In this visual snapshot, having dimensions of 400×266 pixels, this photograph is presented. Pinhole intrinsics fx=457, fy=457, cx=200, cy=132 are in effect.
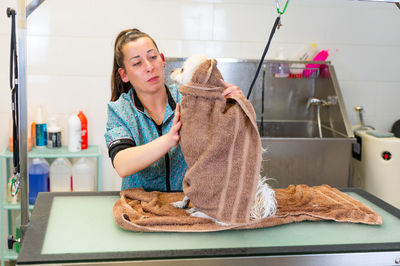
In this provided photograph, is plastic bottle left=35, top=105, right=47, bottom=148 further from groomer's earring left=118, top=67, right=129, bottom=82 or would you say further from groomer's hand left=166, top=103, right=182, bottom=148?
groomer's hand left=166, top=103, right=182, bottom=148

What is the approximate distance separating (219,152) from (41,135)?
1947 millimetres

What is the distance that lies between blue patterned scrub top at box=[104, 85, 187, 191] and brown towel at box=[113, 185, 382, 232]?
11.4 inches

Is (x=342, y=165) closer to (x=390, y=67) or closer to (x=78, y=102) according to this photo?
(x=390, y=67)

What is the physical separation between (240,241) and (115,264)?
1.02ft

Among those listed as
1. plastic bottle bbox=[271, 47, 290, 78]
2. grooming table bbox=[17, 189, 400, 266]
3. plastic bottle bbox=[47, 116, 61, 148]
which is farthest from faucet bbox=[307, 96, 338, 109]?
grooming table bbox=[17, 189, 400, 266]

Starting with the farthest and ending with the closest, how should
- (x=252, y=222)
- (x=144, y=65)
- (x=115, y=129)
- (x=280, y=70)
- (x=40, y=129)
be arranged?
(x=280, y=70) → (x=40, y=129) → (x=144, y=65) → (x=115, y=129) → (x=252, y=222)

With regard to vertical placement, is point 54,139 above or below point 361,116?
below

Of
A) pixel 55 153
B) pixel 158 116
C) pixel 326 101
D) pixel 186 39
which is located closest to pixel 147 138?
pixel 158 116

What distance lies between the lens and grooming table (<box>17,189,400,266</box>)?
1041 mm

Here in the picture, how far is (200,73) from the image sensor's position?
121cm

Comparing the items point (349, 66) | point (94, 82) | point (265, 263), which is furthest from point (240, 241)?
point (349, 66)

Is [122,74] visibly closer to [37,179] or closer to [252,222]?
[252,222]

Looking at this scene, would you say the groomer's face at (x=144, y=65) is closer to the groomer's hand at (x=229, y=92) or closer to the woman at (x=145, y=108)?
the woman at (x=145, y=108)

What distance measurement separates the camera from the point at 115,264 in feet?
3.32
